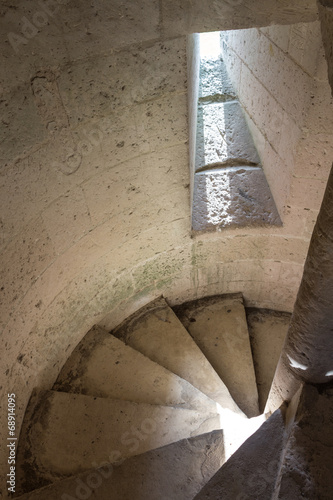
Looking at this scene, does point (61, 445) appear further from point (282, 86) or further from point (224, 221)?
point (282, 86)

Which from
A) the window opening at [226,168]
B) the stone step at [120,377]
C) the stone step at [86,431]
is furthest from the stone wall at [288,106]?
the stone step at [86,431]

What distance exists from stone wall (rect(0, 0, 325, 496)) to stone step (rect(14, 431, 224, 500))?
2.17ft

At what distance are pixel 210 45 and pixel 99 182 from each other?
2.08m

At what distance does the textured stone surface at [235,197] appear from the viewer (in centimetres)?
335

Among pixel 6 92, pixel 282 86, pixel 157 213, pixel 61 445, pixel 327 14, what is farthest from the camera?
pixel 157 213

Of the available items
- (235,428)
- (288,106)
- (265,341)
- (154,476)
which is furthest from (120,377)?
(288,106)

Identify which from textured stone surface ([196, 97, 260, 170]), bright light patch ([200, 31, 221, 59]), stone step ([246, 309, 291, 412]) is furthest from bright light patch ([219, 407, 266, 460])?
bright light patch ([200, 31, 221, 59])

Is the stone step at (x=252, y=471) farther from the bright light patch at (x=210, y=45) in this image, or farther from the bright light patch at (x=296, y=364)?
the bright light patch at (x=210, y=45)

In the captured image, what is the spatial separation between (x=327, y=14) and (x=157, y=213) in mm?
2082

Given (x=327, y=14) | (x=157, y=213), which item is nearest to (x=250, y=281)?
(x=157, y=213)

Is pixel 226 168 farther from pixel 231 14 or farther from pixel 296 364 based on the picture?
pixel 296 364

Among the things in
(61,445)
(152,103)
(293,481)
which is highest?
(152,103)

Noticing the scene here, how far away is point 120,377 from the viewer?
11.9ft

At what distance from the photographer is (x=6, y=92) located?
1.94m
